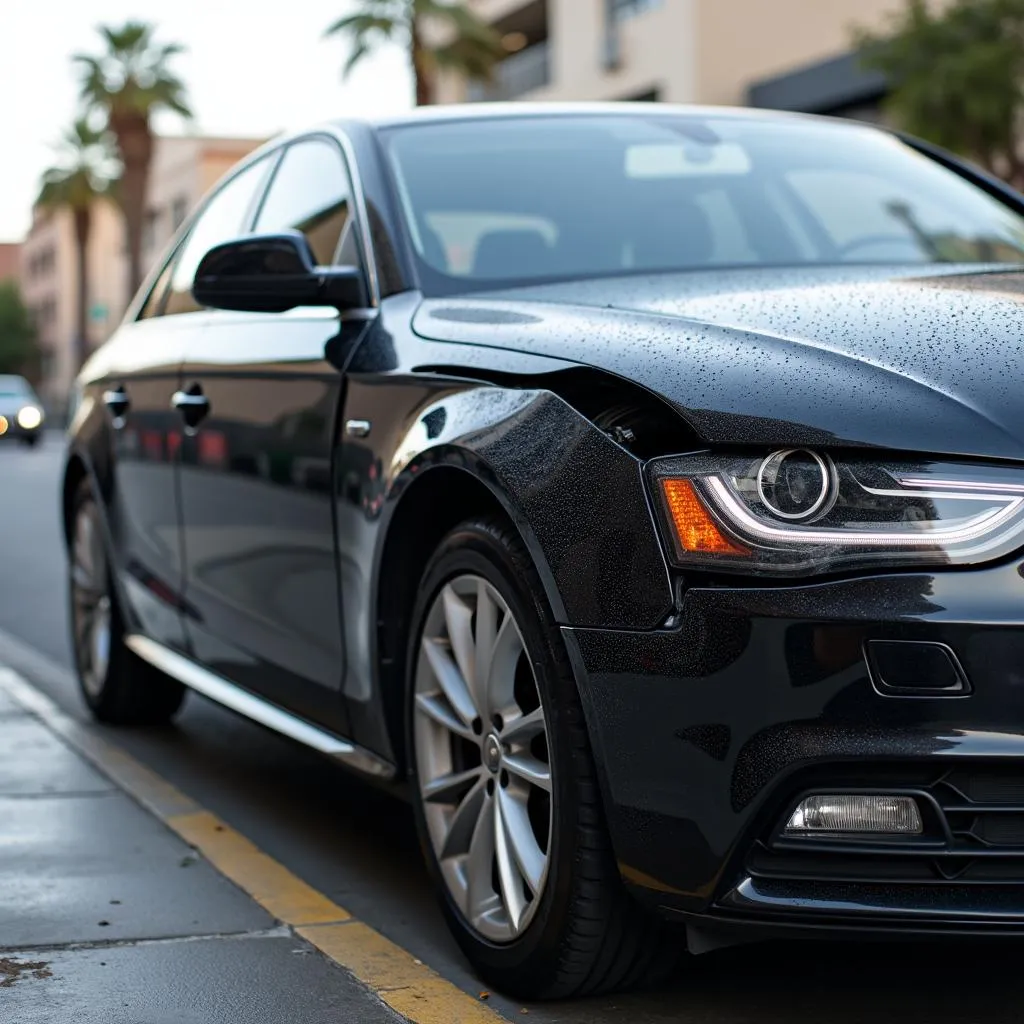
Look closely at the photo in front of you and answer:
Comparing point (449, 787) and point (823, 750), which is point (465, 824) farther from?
point (823, 750)

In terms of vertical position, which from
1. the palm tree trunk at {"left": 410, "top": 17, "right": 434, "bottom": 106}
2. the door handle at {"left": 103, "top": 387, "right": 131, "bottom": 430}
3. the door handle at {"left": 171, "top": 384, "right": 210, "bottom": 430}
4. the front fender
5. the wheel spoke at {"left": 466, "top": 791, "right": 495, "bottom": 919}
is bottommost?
the wheel spoke at {"left": 466, "top": 791, "right": 495, "bottom": 919}

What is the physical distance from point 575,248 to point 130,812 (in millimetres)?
1821

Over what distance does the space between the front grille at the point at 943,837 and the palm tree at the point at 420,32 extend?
3530 centimetres

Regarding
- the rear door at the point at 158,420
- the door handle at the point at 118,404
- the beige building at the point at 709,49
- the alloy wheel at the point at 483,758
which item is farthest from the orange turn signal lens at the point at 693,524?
the beige building at the point at 709,49

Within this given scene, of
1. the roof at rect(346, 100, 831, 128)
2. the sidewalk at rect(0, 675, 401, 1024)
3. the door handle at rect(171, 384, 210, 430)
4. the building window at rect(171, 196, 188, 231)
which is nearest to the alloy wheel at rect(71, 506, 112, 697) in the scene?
the sidewalk at rect(0, 675, 401, 1024)

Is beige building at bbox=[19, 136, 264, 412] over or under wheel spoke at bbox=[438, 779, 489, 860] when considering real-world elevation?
under

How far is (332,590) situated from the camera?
3.85 m

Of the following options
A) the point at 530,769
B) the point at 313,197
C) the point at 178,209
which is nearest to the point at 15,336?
the point at 178,209

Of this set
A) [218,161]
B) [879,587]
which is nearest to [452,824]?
[879,587]

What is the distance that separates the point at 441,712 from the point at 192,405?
167 cm

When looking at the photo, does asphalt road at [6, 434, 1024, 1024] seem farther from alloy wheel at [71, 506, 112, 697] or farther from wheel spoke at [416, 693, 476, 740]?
wheel spoke at [416, 693, 476, 740]

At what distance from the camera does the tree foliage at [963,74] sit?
25.7 metres

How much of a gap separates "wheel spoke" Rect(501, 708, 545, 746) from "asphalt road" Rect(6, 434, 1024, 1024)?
17.7 inches

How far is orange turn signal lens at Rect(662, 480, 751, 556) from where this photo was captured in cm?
267
